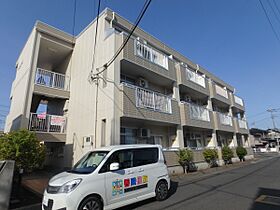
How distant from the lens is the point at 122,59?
1054cm

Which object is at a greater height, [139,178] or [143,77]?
[143,77]

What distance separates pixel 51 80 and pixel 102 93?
15.5 feet

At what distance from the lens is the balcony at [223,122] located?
717 inches

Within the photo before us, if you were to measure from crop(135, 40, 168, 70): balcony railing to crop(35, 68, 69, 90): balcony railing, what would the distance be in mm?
6101

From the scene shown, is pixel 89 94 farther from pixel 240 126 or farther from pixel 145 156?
pixel 240 126

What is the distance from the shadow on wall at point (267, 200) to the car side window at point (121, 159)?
375cm

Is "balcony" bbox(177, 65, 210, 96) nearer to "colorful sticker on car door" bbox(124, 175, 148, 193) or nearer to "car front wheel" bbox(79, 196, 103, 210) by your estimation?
"colorful sticker on car door" bbox(124, 175, 148, 193)

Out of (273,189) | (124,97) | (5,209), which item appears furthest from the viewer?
(124,97)

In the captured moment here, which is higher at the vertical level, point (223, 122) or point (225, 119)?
point (225, 119)

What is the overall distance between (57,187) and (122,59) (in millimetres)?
7440

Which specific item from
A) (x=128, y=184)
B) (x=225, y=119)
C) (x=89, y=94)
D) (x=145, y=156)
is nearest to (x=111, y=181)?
(x=128, y=184)

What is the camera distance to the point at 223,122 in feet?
64.3

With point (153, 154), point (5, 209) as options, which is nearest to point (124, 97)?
point (153, 154)

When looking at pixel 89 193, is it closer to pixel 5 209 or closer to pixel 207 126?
pixel 5 209
